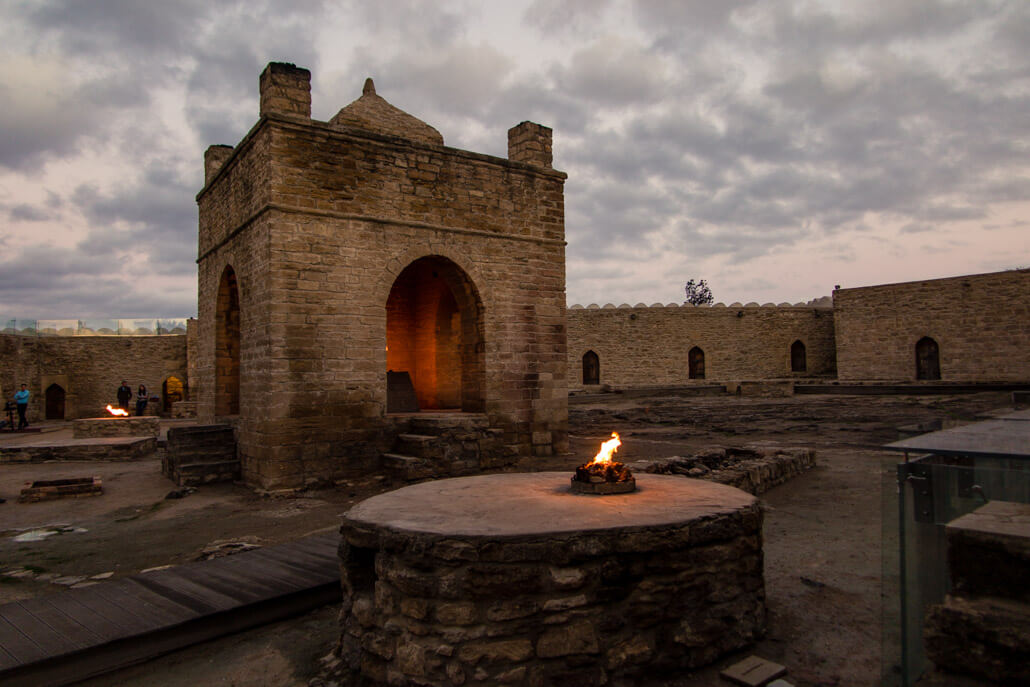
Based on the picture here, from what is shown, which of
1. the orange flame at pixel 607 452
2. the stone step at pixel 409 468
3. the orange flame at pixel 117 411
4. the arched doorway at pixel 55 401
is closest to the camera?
the orange flame at pixel 607 452

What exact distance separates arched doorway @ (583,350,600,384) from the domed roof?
1482 cm

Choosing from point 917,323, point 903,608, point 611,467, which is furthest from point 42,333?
point 917,323

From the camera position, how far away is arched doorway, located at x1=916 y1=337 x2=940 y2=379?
22312 mm

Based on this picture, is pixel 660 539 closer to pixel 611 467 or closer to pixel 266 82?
pixel 611 467

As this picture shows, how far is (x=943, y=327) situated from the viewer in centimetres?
2195

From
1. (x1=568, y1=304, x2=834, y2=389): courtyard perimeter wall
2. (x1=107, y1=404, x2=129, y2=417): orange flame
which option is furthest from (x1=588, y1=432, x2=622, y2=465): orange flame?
(x1=568, y1=304, x2=834, y2=389): courtyard perimeter wall

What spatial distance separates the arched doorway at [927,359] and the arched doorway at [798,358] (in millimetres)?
4185

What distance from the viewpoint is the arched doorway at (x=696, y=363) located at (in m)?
25.6

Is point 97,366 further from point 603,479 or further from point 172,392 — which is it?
point 603,479

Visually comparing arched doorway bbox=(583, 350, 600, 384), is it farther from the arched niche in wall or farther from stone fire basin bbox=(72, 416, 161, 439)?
the arched niche in wall

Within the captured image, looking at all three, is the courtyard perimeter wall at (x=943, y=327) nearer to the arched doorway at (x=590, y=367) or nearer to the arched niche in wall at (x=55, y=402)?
the arched doorway at (x=590, y=367)

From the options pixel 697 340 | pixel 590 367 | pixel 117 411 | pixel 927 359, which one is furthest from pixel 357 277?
pixel 927 359

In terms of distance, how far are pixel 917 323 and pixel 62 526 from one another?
24.8 metres

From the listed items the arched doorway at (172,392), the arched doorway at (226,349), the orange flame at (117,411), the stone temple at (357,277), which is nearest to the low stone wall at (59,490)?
the stone temple at (357,277)
